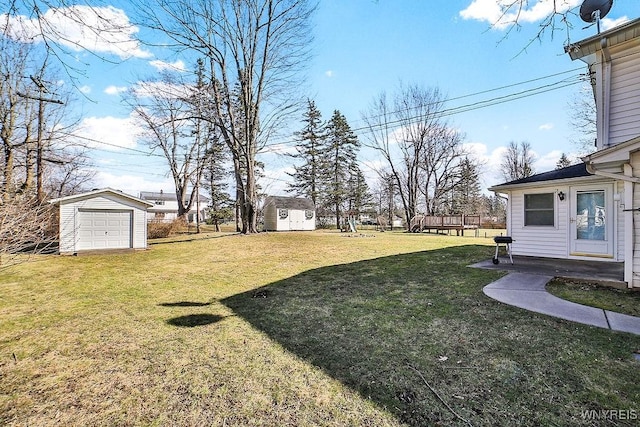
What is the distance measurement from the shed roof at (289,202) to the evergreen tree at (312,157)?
2.14 meters

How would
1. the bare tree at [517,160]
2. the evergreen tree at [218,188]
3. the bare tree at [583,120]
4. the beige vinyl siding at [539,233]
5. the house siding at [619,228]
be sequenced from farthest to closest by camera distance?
1. the bare tree at [517,160]
2. the evergreen tree at [218,188]
3. the bare tree at [583,120]
4. the beige vinyl siding at [539,233]
5. the house siding at [619,228]

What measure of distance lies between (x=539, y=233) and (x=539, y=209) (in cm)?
66

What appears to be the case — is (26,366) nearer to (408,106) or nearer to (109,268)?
(109,268)

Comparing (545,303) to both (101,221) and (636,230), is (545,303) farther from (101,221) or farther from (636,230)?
(101,221)

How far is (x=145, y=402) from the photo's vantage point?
7.57ft

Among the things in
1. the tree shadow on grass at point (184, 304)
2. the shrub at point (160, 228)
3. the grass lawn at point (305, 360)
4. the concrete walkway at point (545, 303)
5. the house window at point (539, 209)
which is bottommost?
the tree shadow on grass at point (184, 304)

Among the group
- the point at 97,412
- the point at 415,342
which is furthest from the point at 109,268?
the point at 415,342

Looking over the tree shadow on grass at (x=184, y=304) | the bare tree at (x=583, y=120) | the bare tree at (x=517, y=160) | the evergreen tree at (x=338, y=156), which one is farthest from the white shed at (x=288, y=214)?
the bare tree at (x=517, y=160)

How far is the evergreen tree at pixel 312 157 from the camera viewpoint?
101 ft

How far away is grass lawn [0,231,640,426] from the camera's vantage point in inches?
85.2

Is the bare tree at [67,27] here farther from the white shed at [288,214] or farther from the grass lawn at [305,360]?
the white shed at [288,214]

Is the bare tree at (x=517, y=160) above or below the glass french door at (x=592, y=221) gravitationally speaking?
above

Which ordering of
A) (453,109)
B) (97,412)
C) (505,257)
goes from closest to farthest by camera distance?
(97,412)
(505,257)
(453,109)

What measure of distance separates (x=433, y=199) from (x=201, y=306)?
2505 cm
